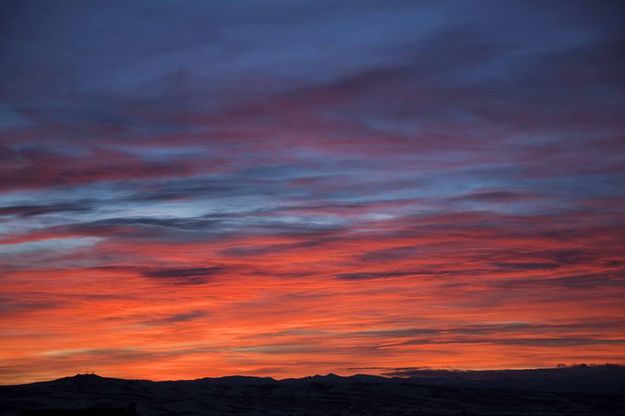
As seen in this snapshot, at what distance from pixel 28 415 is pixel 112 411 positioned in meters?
15.2

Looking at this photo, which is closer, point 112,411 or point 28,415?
point 28,415

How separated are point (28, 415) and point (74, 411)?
25.0ft

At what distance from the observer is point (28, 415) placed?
417 feet

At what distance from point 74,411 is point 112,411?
317 inches

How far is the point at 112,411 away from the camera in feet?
446

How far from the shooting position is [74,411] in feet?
427
